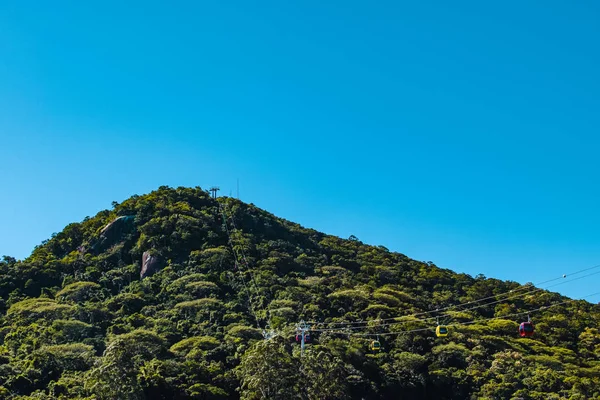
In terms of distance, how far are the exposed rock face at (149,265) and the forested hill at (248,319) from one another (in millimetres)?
146

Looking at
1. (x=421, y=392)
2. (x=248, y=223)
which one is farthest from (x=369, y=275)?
(x=421, y=392)

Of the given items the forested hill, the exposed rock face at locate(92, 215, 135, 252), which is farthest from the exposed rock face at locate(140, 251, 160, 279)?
the exposed rock face at locate(92, 215, 135, 252)

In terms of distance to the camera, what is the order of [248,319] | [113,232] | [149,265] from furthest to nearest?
[113,232], [149,265], [248,319]

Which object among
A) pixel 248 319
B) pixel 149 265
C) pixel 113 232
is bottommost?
pixel 248 319

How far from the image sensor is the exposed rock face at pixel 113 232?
78062 mm

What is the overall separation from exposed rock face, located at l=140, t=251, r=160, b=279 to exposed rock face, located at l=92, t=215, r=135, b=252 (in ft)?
21.4

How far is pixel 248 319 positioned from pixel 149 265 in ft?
56.9

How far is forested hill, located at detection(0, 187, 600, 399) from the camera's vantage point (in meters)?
44.8

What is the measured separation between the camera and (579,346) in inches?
2532

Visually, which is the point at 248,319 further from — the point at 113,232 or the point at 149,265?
the point at 113,232

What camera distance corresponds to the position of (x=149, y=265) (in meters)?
72.4

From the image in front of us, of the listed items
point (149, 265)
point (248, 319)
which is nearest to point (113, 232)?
point (149, 265)

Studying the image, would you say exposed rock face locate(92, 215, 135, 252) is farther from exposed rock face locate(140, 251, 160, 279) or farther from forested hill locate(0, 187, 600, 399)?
exposed rock face locate(140, 251, 160, 279)

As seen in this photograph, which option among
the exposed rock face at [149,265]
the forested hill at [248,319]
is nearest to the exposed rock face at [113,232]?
the forested hill at [248,319]
